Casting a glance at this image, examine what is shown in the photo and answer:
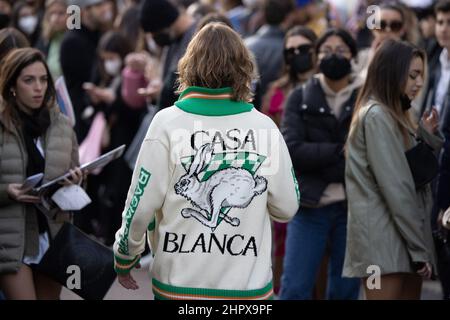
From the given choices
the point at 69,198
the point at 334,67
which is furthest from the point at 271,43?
the point at 69,198

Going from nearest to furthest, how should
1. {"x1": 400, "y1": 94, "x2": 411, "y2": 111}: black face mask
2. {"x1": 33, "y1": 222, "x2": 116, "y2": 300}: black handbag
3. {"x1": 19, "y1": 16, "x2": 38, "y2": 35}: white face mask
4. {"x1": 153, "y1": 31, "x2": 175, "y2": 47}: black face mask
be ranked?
1. {"x1": 33, "y1": 222, "x2": 116, "y2": 300}: black handbag
2. {"x1": 400, "y1": 94, "x2": 411, "y2": 111}: black face mask
3. {"x1": 153, "y1": 31, "x2": 175, "y2": 47}: black face mask
4. {"x1": 19, "y1": 16, "x2": 38, "y2": 35}: white face mask

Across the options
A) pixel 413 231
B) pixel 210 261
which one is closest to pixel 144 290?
pixel 413 231

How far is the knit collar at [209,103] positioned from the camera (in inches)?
185

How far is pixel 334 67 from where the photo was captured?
272 inches

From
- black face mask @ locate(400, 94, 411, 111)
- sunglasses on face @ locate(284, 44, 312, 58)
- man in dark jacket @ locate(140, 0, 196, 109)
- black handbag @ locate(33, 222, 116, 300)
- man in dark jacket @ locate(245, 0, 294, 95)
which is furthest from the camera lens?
man in dark jacket @ locate(245, 0, 294, 95)

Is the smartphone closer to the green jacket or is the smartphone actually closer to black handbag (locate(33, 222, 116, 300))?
A: black handbag (locate(33, 222, 116, 300))

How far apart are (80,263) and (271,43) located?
3474 millimetres

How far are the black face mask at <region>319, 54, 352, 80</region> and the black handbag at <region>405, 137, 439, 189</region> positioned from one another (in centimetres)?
114

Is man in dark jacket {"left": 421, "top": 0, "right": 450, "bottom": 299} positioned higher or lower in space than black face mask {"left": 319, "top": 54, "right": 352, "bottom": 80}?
lower

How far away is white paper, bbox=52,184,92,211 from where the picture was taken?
5953mm

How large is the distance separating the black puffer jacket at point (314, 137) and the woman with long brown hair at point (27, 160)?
1.50 m

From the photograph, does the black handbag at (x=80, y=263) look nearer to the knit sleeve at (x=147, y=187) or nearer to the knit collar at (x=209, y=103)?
the knit sleeve at (x=147, y=187)

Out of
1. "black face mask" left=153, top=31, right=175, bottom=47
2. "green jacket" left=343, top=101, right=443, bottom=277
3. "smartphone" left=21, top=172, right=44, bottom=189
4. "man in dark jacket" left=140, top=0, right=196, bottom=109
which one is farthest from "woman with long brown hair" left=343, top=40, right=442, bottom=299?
"black face mask" left=153, top=31, right=175, bottom=47

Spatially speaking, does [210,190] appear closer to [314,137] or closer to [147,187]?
[147,187]
